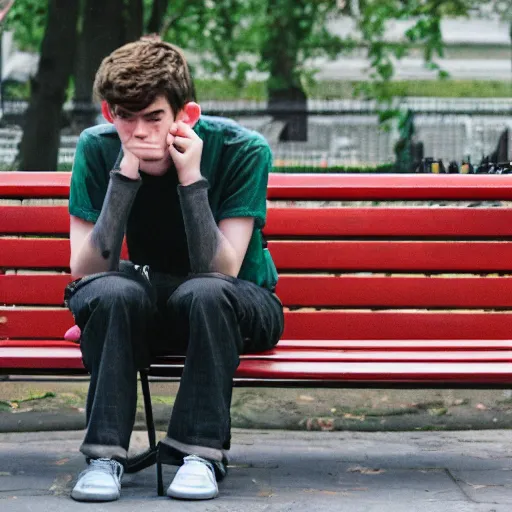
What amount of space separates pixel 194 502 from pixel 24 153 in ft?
17.1

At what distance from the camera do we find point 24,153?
8.35m

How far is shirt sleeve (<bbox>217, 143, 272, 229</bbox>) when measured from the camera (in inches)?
147

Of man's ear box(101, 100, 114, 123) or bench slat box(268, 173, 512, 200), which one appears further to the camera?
bench slat box(268, 173, 512, 200)

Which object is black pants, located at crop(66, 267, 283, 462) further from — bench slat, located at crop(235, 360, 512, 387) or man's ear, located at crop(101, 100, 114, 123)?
man's ear, located at crop(101, 100, 114, 123)

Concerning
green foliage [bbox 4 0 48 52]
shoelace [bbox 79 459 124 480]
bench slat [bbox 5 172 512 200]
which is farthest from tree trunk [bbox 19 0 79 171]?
shoelace [bbox 79 459 124 480]

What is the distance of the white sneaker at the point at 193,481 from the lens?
349 centimetres

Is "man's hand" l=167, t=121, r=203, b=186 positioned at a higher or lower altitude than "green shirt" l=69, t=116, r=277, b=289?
higher

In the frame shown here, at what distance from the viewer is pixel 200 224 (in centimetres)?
359

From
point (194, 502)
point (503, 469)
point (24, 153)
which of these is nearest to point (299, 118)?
point (24, 153)

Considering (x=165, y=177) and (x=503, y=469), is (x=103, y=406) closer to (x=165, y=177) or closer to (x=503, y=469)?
(x=165, y=177)

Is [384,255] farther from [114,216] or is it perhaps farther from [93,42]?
[93,42]

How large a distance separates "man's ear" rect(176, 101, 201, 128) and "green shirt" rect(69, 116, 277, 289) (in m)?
0.10

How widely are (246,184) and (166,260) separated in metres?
0.35

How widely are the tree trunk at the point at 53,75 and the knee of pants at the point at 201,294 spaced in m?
5.23
